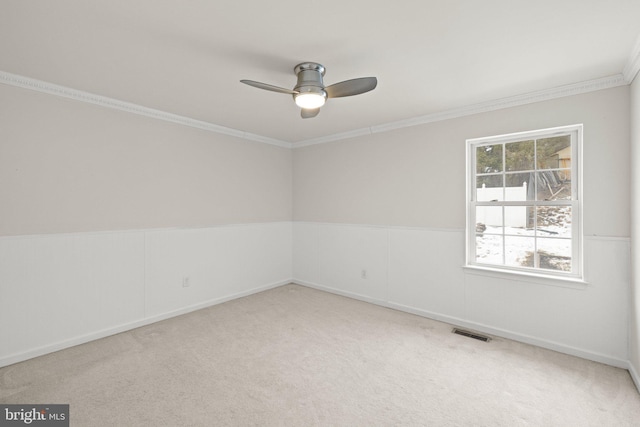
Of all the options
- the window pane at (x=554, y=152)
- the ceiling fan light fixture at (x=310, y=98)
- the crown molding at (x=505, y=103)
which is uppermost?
the crown molding at (x=505, y=103)

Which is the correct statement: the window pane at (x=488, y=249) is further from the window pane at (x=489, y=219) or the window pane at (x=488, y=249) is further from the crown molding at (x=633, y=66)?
the crown molding at (x=633, y=66)

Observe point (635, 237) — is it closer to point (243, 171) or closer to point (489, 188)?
point (489, 188)

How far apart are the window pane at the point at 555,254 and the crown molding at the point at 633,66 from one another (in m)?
1.43

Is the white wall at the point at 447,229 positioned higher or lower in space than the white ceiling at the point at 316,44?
lower

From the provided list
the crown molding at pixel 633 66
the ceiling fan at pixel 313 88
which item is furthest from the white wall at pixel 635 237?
the ceiling fan at pixel 313 88

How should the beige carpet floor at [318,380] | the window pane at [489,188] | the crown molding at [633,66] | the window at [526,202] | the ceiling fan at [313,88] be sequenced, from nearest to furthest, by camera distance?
the beige carpet floor at [318,380] < the crown molding at [633,66] < the ceiling fan at [313,88] < the window at [526,202] < the window pane at [489,188]

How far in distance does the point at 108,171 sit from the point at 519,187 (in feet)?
14.1

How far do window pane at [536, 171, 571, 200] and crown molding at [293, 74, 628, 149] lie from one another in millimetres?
722

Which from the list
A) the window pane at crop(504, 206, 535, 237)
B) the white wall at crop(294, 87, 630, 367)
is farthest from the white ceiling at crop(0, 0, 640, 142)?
the window pane at crop(504, 206, 535, 237)

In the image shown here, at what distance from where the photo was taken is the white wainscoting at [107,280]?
2621 mm

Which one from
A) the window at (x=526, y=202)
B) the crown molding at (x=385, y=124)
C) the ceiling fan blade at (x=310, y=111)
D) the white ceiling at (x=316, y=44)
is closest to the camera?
the white ceiling at (x=316, y=44)

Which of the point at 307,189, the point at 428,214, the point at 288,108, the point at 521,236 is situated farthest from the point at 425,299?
the point at 288,108

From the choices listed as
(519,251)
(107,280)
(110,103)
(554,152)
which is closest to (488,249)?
(519,251)

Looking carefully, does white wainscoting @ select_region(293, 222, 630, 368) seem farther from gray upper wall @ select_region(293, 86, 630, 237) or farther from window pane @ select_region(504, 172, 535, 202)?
window pane @ select_region(504, 172, 535, 202)
